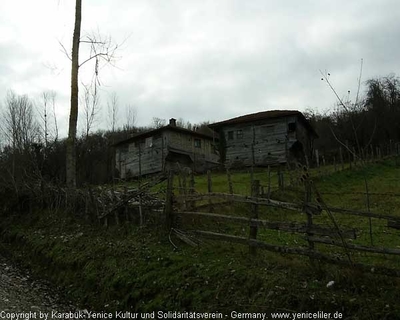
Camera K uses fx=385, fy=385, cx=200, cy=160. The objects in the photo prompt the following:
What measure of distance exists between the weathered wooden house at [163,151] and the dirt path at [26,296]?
970 inches

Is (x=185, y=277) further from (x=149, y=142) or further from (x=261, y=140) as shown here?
(x=149, y=142)

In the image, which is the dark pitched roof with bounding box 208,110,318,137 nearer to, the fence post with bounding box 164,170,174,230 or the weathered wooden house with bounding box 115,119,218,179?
the weathered wooden house with bounding box 115,119,218,179

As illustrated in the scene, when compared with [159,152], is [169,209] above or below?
below

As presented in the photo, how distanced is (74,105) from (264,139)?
69.0ft

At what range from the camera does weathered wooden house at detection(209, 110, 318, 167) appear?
107 feet

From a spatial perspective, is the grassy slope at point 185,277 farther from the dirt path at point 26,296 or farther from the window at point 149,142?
the window at point 149,142

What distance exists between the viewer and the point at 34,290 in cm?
877

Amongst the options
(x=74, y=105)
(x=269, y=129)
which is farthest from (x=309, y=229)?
(x=269, y=129)

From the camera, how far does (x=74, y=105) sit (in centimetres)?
1566

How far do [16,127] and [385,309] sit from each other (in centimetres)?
2862

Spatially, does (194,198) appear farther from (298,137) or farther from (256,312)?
(298,137)

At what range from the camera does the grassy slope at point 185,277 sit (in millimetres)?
5426

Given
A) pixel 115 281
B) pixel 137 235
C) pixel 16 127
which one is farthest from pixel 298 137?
pixel 115 281

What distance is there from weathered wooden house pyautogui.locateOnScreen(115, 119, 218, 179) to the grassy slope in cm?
2386
